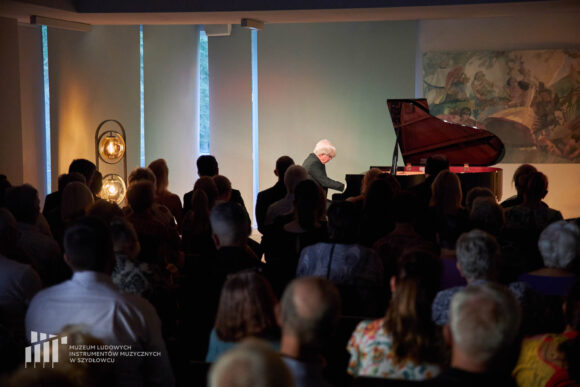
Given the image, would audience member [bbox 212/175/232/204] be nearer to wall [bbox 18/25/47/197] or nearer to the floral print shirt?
the floral print shirt

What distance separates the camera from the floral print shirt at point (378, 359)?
2639 mm

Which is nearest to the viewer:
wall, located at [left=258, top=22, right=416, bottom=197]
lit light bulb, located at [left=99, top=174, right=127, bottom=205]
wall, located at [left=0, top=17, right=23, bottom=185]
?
wall, located at [left=0, top=17, right=23, bottom=185]

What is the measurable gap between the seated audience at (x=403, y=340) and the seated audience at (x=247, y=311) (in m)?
0.39

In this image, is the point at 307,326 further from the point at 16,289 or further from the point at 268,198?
the point at 268,198

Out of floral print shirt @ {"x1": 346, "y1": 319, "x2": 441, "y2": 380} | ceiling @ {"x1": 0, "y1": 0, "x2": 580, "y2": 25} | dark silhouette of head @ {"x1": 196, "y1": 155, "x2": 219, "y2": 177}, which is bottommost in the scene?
floral print shirt @ {"x1": 346, "y1": 319, "x2": 441, "y2": 380}

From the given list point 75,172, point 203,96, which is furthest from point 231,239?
point 203,96

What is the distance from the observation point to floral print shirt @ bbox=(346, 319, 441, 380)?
2639 mm

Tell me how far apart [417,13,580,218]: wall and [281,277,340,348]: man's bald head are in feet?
29.1

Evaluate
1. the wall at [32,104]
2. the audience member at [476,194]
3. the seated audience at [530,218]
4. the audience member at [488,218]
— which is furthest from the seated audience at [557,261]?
the wall at [32,104]

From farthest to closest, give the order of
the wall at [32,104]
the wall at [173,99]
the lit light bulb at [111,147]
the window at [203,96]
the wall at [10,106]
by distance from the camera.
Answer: the window at [203,96], the wall at [173,99], the lit light bulb at [111,147], the wall at [32,104], the wall at [10,106]

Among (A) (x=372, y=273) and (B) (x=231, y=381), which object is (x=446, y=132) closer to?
(A) (x=372, y=273)

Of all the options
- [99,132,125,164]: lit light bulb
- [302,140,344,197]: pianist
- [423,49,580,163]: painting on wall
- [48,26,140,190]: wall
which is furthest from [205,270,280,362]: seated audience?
[423,49,580,163]: painting on wall

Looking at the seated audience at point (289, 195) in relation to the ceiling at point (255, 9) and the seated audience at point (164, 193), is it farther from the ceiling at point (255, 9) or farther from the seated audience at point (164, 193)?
the ceiling at point (255, 9)

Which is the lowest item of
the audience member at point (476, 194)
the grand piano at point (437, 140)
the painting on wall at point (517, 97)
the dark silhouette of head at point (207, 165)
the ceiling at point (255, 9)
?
the audience member at point (476, 194)
